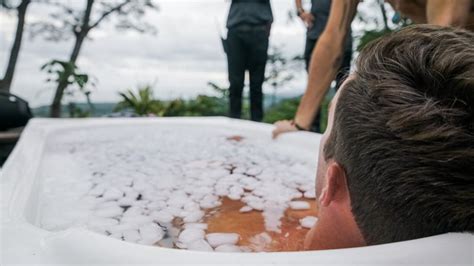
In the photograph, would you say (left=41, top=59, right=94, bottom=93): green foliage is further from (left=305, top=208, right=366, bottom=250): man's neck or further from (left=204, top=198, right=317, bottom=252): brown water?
(left=305, top=208, right=366, bottom=250): man's neck

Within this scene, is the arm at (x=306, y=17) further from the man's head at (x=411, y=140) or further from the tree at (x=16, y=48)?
the tree at (x=16, y=48)

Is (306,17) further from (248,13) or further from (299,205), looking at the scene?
(299,205)

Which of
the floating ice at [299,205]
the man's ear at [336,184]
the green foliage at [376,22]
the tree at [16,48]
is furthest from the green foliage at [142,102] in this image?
the man's ear at [336,184]

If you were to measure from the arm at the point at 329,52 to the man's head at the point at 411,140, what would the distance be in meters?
1.27

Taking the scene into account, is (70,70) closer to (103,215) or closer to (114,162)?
(114,162)

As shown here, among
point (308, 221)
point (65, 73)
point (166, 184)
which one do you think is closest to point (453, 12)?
point (308, 221)

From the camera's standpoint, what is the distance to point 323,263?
1.81 ft

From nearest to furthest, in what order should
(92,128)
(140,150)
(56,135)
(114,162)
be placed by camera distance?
(114,162)
(140,150)
(56,135)
(92,128)

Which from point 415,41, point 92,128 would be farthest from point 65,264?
point 92,128

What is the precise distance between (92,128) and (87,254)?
293 cm

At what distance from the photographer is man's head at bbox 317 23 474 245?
0.63 m

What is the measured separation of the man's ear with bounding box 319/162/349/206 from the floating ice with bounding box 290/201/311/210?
2.75ft

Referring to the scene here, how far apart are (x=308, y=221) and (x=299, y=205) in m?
0.19

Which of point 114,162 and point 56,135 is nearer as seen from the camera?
point 114,162
